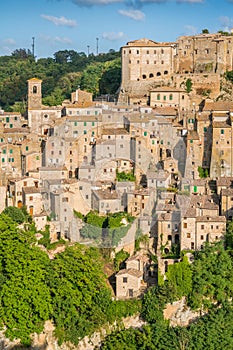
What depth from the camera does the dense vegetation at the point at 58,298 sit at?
28.9 m

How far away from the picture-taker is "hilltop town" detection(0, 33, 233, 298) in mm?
31281

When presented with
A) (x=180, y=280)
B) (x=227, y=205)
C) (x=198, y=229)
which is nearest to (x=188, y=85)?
(x=227, y=205)

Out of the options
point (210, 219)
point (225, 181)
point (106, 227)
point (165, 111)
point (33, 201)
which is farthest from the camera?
point (165, 111)

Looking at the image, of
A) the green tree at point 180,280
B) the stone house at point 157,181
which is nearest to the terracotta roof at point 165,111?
the stone house at point 157,181

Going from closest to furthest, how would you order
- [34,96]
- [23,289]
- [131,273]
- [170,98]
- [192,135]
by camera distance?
[23,289]
[131,273]
[192,135]
[170,98]
[34,96]

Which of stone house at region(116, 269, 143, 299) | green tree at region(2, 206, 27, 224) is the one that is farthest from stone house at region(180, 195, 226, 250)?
green tree at region(2, 206, 27, 224)

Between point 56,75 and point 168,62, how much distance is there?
77.3ft

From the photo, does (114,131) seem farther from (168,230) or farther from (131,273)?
(131,273)

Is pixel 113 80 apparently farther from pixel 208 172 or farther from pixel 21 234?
pixel 21 234

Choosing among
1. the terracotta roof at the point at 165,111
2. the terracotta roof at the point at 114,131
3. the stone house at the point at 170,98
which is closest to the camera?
the terracotta roof at the point at 114,131

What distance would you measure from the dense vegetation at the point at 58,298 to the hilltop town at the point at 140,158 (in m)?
1.07

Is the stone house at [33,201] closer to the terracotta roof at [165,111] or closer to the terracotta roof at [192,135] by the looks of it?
the terracotta roof at [192,135]

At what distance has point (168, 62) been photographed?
143 ft

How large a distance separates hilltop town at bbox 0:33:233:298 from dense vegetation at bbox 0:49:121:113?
4.96 metres
